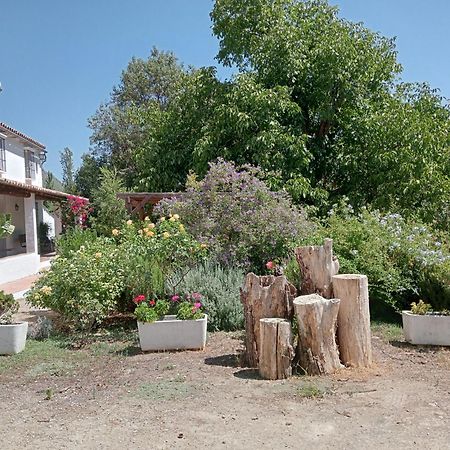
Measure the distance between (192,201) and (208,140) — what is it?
4.10 meters

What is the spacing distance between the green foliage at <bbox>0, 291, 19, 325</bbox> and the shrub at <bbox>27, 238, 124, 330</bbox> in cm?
48

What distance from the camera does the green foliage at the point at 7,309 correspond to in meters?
6.59

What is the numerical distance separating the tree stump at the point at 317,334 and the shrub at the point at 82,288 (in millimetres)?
3172

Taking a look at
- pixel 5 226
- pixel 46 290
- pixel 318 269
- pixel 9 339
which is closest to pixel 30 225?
pixel 5 226

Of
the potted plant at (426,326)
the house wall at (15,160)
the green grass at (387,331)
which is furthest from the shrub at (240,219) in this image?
the house wall at (15,160)

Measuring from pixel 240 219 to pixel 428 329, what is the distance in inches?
142

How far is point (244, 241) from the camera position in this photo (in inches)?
337

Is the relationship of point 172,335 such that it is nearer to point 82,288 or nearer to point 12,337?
point 82,288

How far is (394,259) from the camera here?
26.3 feet

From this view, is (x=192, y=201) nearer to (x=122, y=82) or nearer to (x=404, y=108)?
(x=404, y=108)

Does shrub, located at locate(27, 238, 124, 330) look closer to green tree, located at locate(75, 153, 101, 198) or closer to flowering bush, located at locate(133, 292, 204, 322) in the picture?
flowering bush, located at locate(133, 292, 204, 322)

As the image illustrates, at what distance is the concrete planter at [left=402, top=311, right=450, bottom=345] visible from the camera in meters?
6.22

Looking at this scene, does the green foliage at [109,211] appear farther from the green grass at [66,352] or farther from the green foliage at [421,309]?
the green foliage at [421,309]

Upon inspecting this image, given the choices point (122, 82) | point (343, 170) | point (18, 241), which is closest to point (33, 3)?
point (343, 170)
